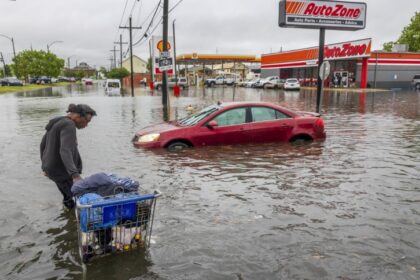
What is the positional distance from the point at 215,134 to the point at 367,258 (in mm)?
5870

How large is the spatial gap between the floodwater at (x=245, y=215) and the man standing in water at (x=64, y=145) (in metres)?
0.81

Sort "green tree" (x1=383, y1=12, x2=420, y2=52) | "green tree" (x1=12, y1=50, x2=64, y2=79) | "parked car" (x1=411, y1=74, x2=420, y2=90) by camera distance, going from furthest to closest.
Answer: "green tree" (x1=12, y1=50, x2=64, y2=79)
"green tree" (x1=383, y1=12, x2=420, y2=52)
"parked car" (x1=411, y1=74, x2=420, y2=90)

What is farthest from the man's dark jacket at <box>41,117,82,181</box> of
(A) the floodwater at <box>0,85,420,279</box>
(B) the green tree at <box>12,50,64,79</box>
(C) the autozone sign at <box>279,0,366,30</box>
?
(B) the green tree at <box>12,50,64,79</box>

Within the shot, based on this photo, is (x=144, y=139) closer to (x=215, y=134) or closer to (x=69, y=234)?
(x=215, y=134)

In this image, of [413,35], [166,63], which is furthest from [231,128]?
[413,35]

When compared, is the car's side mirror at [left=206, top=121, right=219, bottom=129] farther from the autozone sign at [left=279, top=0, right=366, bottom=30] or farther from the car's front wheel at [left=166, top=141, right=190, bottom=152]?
the autozone sign at [left=279, top=0, right=366, bottom=30]

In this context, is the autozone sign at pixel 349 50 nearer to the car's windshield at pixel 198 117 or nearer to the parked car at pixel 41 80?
the car's windshield at pixel 198 117

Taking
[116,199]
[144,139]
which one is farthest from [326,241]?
[144,139]

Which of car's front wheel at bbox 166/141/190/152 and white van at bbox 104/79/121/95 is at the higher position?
white van at bbox 104/79/121/95

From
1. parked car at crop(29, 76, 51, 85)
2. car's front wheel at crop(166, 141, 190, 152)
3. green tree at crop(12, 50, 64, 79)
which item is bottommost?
car's front wheel at crop(166, 141, 190, 152)

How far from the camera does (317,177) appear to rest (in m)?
7.66

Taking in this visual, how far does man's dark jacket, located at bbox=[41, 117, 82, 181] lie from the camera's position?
4680 millimetres

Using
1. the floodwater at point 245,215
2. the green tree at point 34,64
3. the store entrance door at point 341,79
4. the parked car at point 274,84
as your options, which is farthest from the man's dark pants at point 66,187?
the green tree at point 34,64

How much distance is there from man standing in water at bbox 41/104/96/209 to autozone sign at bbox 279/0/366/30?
2015 cm
